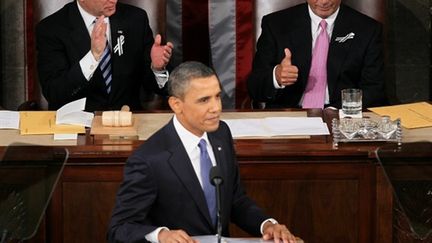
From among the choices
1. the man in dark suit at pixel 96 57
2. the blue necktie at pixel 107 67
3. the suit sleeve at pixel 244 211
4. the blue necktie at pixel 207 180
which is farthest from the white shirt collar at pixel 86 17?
the blue necktie at pixel 207 180

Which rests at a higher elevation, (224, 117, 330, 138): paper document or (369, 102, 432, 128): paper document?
(369, 102, 432, 128): paper document

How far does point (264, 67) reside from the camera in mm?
5246

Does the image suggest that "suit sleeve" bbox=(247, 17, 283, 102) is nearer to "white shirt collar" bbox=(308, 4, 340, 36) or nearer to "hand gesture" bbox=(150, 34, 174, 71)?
"white shirt collar" bbox=(308, 4, 340, 36)

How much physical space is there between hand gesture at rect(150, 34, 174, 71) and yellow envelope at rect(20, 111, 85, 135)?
1.80ft

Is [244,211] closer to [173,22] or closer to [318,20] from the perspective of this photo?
[318,20]

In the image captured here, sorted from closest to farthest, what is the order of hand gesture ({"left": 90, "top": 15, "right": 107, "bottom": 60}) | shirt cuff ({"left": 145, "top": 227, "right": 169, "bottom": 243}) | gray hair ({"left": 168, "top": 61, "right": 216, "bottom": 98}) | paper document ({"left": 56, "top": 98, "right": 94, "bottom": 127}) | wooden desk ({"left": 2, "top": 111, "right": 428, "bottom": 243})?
shirt cuff ({"left": 145, "top": 227, "right": 169, "bottom": 243}) → gray hair ({"left": 168, "top": 61, "right": 216, "bottom": 98}) → wooden desk ({"left": 2, "top": 111, "right": 428, "bottom": 243}) → paper document ({"left": 56, "top": 98, "right": 94, "bottom": 127}) → hand gesture ({"left": 90, "top": 15, "right": 107, "bottom": 60})

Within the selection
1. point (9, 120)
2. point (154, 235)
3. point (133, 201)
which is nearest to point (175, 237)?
point (154, 235)

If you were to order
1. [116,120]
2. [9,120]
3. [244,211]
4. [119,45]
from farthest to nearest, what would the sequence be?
1. [119,45]
2. [9,120]
3. [116,120]
4. [244,211]

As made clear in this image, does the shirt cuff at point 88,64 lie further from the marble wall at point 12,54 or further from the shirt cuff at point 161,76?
the marble wall at point 12,54

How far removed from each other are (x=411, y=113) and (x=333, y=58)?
0.60 meters

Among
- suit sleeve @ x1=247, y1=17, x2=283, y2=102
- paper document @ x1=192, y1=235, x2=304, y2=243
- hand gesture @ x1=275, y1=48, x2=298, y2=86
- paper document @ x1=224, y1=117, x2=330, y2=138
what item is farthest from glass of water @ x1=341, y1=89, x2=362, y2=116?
paper document @ x1=192, y1=235, x2=304, y2=243

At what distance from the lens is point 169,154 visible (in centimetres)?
351

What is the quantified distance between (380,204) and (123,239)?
3.74 ft

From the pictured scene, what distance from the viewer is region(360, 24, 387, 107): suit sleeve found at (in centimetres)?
518
